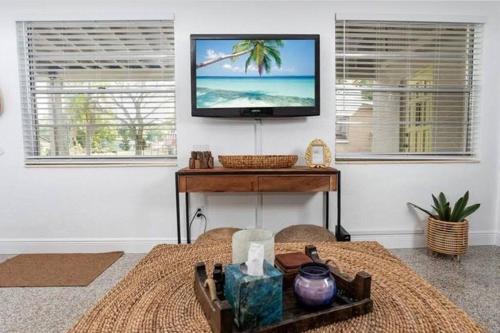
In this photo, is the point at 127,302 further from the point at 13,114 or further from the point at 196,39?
the point at 13,114

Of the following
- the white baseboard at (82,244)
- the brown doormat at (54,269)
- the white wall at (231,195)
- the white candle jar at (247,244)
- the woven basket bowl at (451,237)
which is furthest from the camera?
the white baseboard at (82,244)

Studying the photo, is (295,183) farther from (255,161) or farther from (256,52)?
(256,52)

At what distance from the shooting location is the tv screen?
2.54 m

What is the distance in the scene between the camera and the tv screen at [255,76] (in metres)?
2.54

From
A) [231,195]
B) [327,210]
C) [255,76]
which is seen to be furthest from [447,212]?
[255,76]

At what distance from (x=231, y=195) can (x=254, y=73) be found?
109 centimetres

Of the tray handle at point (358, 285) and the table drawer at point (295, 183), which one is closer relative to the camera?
the tray handle at point (358, 285)

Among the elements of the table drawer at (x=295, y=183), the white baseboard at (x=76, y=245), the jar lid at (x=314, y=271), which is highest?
the table drawer at (x=295, y=183)

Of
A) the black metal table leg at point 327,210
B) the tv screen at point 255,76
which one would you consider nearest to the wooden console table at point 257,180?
the black metal table leg at point 327,210

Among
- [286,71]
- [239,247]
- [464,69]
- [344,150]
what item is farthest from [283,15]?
[239,247]

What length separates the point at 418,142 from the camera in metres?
2.85

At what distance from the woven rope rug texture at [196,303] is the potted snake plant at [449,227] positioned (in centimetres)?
151

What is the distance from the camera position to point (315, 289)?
89cm

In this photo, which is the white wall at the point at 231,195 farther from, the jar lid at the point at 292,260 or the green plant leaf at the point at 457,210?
the jar lid at the point at 292,260
